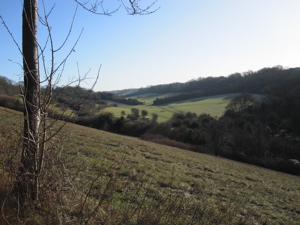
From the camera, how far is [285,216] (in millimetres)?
7324

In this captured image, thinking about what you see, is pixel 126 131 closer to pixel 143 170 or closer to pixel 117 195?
pixel 143 170

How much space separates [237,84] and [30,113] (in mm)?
100499

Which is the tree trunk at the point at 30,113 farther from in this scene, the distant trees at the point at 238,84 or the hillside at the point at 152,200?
the distant trees at the point at 238,84

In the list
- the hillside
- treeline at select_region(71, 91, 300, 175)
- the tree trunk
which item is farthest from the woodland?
the hillside

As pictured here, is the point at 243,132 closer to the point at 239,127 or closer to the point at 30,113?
the point at 239,127

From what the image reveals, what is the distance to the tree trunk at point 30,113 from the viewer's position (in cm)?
278

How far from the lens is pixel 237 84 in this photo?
309 feet

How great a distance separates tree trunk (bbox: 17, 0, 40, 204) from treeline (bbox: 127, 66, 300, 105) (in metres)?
66.3

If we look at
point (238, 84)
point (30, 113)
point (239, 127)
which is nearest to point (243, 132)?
point (239, 127)

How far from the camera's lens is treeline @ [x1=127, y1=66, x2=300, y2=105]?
73.6 m

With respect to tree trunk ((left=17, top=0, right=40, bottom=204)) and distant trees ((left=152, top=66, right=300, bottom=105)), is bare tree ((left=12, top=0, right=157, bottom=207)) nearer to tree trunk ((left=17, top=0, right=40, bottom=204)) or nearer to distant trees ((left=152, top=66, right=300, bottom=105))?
tree trunk ((left=17, top=0, right=40, bottom=204))

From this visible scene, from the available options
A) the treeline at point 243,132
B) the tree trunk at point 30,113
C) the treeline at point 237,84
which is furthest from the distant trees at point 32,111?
the treeline at point 237,84

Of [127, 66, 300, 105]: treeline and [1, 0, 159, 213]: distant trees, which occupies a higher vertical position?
[127, 66, 300, 105]: treeline

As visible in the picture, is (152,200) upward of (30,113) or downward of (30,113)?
downward
